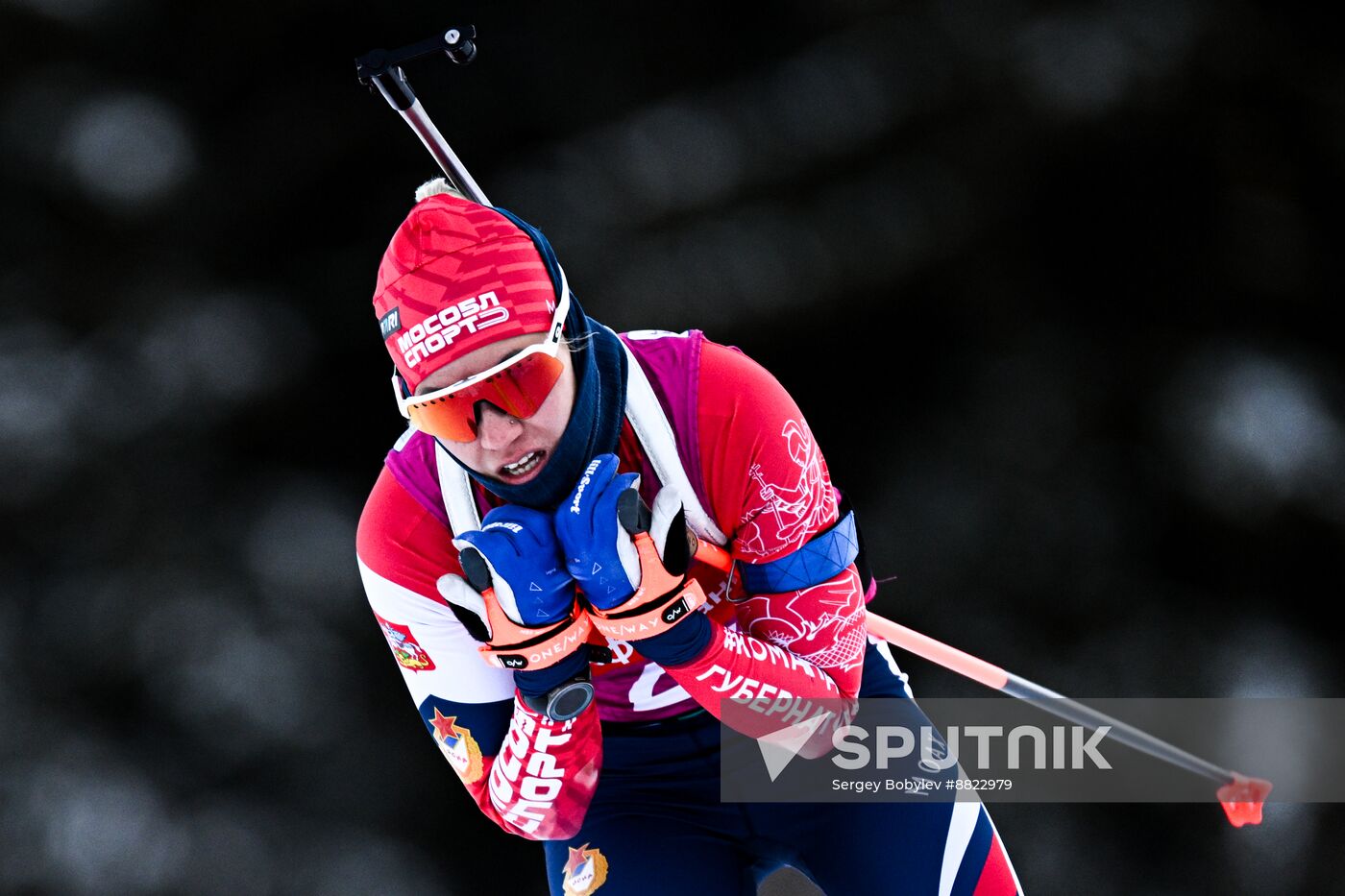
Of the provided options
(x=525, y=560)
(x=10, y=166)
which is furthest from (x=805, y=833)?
(x=10, y=166)

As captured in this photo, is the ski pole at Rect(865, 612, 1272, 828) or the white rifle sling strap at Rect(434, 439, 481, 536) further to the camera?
the ski pole at Rect(865, 612, 1272, 828)

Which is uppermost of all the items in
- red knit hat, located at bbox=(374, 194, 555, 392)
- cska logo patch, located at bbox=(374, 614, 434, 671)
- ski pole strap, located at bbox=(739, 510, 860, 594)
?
red knit hat, located at bbox=(374, 194, 555, 392)

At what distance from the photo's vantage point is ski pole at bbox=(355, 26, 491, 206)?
1809 mm

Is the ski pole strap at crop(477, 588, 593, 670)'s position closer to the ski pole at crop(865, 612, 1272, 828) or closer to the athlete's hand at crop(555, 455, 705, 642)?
the athlete's hand at crop(555, 455, 705, 642)

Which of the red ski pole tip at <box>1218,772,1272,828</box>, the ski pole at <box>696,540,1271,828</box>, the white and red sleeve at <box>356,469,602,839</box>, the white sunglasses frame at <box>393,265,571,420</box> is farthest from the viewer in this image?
the red ski pole tip at <box>1218,772,1272,828</box>

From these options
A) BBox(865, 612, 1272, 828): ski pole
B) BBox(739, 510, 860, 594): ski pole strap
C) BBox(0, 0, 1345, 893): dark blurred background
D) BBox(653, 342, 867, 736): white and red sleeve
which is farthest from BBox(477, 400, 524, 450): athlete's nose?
BBox(0, 0, 1345, 893): dark blurred background

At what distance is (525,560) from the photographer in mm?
1537

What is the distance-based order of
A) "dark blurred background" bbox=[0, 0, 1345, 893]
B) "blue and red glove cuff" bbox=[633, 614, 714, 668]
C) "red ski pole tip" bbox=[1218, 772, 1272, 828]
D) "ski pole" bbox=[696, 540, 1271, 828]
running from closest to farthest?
"blue and red glove cuff" bbox=[633, 614, 714, 668] < "ski pole" bbox=[696, 540, 1271, 828] < "red ski pole tip" bbox=[1218, 772, 1272, 828] < "dark blurred background" bbox=[0, 0, 1345, 893]

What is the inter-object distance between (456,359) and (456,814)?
1.57 metres

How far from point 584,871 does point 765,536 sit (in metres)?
0.50

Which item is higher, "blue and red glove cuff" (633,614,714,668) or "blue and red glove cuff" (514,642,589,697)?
"blue and red glove cuff" (514,642,589,697)

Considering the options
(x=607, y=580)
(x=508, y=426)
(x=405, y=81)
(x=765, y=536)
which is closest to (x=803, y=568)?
(x=765, y=536)

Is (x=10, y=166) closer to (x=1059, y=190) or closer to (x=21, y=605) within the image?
(x=21, y=605)

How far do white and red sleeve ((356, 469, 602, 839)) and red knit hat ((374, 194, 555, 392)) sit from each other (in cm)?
26
